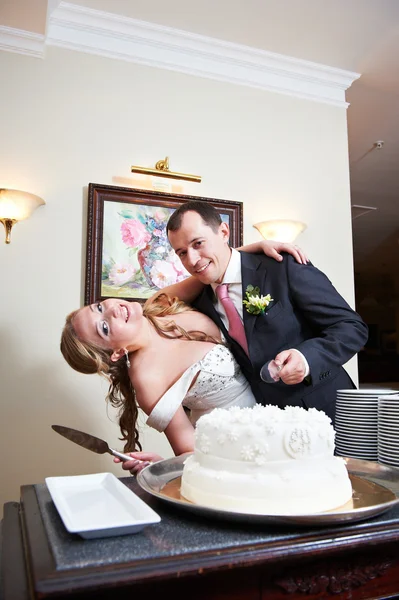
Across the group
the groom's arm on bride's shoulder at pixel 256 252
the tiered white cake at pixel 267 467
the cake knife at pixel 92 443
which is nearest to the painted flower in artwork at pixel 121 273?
the groom's arm on bride's shoulder at pixel 256 252

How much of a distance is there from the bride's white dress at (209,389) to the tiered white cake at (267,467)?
897mm

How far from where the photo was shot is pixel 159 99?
151 inches

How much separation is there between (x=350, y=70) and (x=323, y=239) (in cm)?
148

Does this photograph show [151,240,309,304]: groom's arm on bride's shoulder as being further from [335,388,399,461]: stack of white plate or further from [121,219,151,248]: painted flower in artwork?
[121,219,151,248]: painted flower in artwork

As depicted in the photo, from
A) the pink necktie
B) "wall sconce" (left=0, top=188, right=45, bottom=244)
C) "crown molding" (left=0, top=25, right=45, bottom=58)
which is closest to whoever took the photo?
the pink necktie

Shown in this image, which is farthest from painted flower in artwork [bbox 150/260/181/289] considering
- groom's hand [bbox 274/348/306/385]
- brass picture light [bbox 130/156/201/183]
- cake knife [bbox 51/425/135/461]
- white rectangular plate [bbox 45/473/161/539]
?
white rectangular plate [bbox 45/473/161/539]

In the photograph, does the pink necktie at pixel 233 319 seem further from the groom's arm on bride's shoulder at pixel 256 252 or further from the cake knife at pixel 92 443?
the cake knife at pixel 92 443

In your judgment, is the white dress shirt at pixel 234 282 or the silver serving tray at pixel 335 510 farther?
the white dress shirt at pixel 234 282

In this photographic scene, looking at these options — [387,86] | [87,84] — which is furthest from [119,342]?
[387,86]

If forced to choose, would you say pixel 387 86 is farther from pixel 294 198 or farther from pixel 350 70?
pixel 294 198

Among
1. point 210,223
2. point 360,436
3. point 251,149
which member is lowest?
point 360,436

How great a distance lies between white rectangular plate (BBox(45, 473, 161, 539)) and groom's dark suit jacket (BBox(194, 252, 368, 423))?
1012mm

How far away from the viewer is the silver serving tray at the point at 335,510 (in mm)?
841

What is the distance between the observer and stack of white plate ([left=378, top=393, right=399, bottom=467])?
138 centimetres
